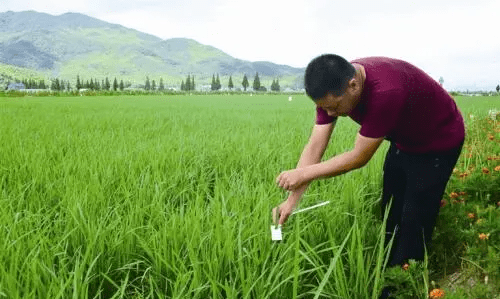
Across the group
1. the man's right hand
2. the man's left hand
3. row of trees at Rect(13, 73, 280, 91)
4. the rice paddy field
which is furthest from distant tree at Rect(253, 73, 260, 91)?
the man's left hand

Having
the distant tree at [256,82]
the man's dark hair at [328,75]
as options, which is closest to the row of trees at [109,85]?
the distant tree at [256,82]

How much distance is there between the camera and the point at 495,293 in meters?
1.97

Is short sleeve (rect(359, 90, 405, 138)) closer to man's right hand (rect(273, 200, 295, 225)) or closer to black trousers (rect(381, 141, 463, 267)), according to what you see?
man's right hand (rect(273, 200, 295, 225))

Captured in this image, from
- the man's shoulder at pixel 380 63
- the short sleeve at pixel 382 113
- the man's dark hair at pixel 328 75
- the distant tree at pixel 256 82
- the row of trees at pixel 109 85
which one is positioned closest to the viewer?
the man's dark hair at pixel 328 75

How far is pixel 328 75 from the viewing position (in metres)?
1.72

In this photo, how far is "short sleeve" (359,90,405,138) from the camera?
1.82 meters

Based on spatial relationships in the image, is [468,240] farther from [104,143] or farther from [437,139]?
[104,143]

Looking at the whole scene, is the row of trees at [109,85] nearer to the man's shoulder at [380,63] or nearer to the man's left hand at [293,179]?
the man's shoulder at [380,63]

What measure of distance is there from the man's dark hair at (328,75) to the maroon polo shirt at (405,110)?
0.19 meters

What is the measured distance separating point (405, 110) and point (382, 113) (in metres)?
0.42

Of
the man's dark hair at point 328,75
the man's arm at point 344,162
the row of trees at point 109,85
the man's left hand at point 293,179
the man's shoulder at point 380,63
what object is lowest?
the man's left hand at point 293,179

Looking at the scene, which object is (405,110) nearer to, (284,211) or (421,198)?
(421,198)

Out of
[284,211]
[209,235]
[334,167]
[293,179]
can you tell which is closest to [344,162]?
[334,167]

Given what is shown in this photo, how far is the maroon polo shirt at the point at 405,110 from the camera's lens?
1.84m
